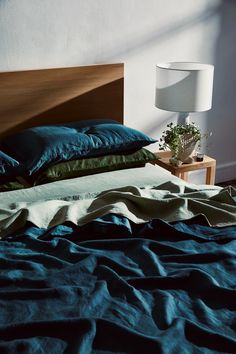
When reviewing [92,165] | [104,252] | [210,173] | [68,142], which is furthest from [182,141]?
[104,252]

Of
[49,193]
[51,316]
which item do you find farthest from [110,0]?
[51,316]

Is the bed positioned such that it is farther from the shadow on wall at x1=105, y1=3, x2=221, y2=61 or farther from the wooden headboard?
the shadow on wall at x1=105, y1=3, x2=221, y2=61

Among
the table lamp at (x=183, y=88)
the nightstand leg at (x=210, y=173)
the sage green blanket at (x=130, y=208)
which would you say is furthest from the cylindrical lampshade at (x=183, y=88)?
the sage green blanket at (x=130, y=208)

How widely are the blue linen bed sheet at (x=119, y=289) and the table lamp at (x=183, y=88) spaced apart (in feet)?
3.65

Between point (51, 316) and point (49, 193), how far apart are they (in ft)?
3.35

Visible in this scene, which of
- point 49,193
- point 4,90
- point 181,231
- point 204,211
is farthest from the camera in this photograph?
point 4,90

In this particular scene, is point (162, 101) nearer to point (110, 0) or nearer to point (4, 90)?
point (110, 0)

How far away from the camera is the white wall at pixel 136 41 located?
284 cm

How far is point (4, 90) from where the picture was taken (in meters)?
2.78

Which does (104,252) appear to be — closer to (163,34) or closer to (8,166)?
(8,166)

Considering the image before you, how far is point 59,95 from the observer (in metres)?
2.96

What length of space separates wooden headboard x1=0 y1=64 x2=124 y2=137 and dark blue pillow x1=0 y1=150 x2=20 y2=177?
42cm

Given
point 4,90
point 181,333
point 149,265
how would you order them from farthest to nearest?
point 4,90, point 149,265, point 181,333

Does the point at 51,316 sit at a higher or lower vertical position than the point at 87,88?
lower
